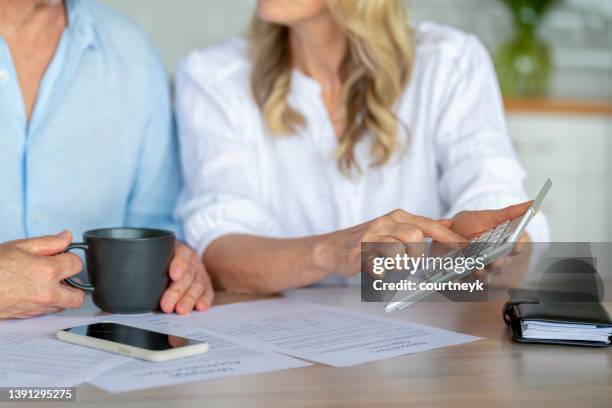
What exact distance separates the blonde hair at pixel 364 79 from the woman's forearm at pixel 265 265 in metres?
0.35

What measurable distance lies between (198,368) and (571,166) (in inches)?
103

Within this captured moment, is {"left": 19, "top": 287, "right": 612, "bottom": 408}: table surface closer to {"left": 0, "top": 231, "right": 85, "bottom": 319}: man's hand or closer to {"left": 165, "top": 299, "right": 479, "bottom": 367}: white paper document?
{"left": 165, "top": 299, "right": 479, "bottom": 367}: white paper document

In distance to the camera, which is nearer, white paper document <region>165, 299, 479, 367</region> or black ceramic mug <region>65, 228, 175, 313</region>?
white paper document <region>165, 299, 479, 367</region>

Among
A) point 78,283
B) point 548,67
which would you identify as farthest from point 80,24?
point 548,67

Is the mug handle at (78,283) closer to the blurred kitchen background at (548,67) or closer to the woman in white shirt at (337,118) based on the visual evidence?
the woman in white shirt at (337,118)

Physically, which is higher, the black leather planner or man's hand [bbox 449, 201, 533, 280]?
man's hand [bbox 449, 201, 533, 280]

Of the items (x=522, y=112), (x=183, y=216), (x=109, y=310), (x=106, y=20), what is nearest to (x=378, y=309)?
(x=109, y=310)

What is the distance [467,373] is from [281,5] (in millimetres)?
949

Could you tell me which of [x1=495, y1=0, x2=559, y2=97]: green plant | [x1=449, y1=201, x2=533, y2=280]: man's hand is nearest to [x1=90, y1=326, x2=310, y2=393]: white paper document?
[x1=449, y1=201, x2=533, y2=280]: man's hand

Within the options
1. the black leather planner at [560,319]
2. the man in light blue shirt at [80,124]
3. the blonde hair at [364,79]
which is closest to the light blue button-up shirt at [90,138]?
the man in light blue shirt at [80,124]

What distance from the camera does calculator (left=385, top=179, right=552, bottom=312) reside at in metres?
1.02

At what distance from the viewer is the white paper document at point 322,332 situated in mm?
986

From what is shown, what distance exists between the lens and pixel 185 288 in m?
1.23

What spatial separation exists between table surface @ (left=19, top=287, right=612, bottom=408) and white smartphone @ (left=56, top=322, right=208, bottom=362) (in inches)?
3.3
